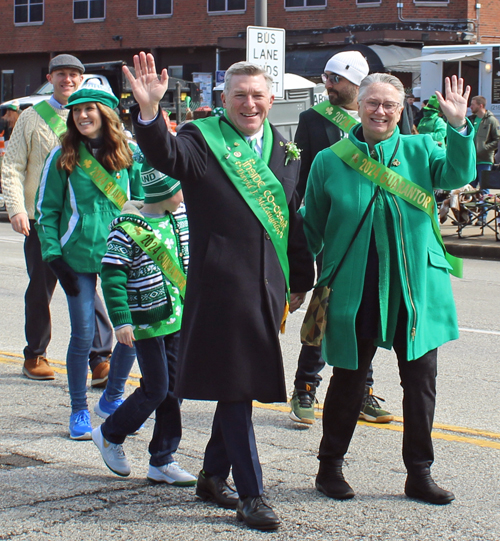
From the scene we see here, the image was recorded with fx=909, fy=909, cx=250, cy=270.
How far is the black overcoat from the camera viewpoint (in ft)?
11.8

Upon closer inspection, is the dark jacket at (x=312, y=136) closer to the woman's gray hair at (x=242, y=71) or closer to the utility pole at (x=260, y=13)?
the woman's gray hair at (x=242, y=71)

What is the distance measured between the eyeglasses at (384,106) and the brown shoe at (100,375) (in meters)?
2.82

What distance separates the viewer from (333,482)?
397 centimetres

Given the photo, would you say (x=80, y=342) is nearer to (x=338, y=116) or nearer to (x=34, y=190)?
(x=34, y=190)

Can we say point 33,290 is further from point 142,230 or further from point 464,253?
point 464,253

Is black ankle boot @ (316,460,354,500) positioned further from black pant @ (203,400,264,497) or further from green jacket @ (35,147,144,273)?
green jacket @ (35,147,144,273)

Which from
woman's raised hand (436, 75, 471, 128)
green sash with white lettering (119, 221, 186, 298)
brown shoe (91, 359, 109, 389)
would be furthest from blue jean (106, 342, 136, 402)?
woman's raised hand (436, 75, 471, 128)

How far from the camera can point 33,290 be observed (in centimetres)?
620

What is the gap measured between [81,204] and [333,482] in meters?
2.14

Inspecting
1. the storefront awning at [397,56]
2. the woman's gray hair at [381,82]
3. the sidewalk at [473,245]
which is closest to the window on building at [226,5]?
the storefront awning at [397,56]

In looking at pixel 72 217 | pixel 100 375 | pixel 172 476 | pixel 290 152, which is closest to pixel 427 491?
pixel 172 476

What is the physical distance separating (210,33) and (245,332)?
34.1 m

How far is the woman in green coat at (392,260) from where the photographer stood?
3.87m

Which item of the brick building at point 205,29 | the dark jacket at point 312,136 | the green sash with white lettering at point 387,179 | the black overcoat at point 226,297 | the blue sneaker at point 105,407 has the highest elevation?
the brick building at point 205,29
